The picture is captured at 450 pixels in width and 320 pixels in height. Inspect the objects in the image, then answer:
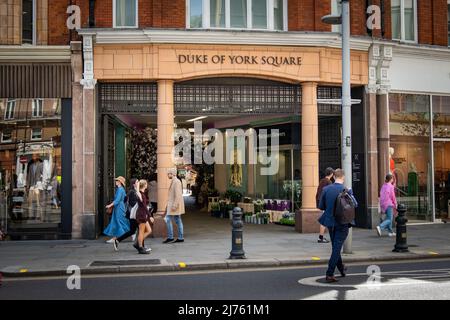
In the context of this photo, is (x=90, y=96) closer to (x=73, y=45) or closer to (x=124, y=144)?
(x=73, y=45)

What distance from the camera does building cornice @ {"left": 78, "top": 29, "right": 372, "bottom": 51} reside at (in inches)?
637

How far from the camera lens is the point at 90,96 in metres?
16.5

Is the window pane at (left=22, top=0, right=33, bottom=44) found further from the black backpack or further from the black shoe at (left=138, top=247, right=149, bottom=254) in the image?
the black backpack

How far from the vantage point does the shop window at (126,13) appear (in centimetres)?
1697

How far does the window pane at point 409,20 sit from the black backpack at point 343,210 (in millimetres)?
11187

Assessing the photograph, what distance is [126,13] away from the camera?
17016 mm

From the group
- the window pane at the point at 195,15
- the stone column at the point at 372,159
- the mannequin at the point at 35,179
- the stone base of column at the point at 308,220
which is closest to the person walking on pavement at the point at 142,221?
the mannequin at the point at 35,179

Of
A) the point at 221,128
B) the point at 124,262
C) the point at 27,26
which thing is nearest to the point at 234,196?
the point at 221,128

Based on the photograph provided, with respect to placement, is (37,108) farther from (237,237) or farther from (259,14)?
(237,237)

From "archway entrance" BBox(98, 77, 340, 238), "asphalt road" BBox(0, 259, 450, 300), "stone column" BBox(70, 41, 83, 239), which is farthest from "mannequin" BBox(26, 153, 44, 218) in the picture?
"asphalt road" BBox(0, 259, 450, 300)

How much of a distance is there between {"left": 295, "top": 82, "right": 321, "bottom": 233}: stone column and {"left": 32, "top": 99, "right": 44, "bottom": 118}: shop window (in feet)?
24.6

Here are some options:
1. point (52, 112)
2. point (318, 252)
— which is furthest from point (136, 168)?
point (318, 252)

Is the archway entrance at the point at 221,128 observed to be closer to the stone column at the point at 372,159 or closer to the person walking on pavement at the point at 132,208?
the stone column at the point at 372,159

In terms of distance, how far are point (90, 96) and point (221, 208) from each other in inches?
332
